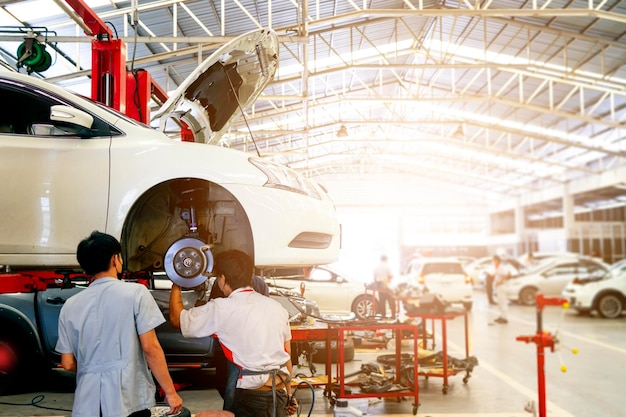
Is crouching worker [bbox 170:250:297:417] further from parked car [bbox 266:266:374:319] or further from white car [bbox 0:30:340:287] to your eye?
parked car [bbox 266:266:374:319]

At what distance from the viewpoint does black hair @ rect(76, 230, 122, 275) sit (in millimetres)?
2604

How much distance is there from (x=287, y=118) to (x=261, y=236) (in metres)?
17.6

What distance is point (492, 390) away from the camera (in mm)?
5996

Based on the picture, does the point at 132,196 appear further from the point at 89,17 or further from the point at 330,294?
the point at 330,294

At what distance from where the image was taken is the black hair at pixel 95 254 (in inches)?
103

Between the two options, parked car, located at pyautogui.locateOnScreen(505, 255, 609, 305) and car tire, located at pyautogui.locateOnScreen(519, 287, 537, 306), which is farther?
car tire, located at pyautogui.locateOnScreen(519, 287, 537, 306)

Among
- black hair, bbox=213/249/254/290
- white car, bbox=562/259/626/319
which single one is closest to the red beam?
black hair, bbox=213/249/254/290

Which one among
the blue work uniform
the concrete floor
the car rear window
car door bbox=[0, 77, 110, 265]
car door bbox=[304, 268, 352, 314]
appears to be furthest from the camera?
the car rear window

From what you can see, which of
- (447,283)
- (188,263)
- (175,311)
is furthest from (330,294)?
(175,311)

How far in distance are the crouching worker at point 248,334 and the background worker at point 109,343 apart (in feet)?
1.59

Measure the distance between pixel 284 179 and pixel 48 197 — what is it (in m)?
1.51

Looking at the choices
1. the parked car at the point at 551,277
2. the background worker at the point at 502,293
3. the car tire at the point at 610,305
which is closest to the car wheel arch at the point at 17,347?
the background worker at the point at 502,293

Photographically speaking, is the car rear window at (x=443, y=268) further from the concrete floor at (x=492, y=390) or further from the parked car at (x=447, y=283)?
the concrete floor at (x=492, y=390)

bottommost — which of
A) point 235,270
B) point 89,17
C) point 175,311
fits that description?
point 175,311
